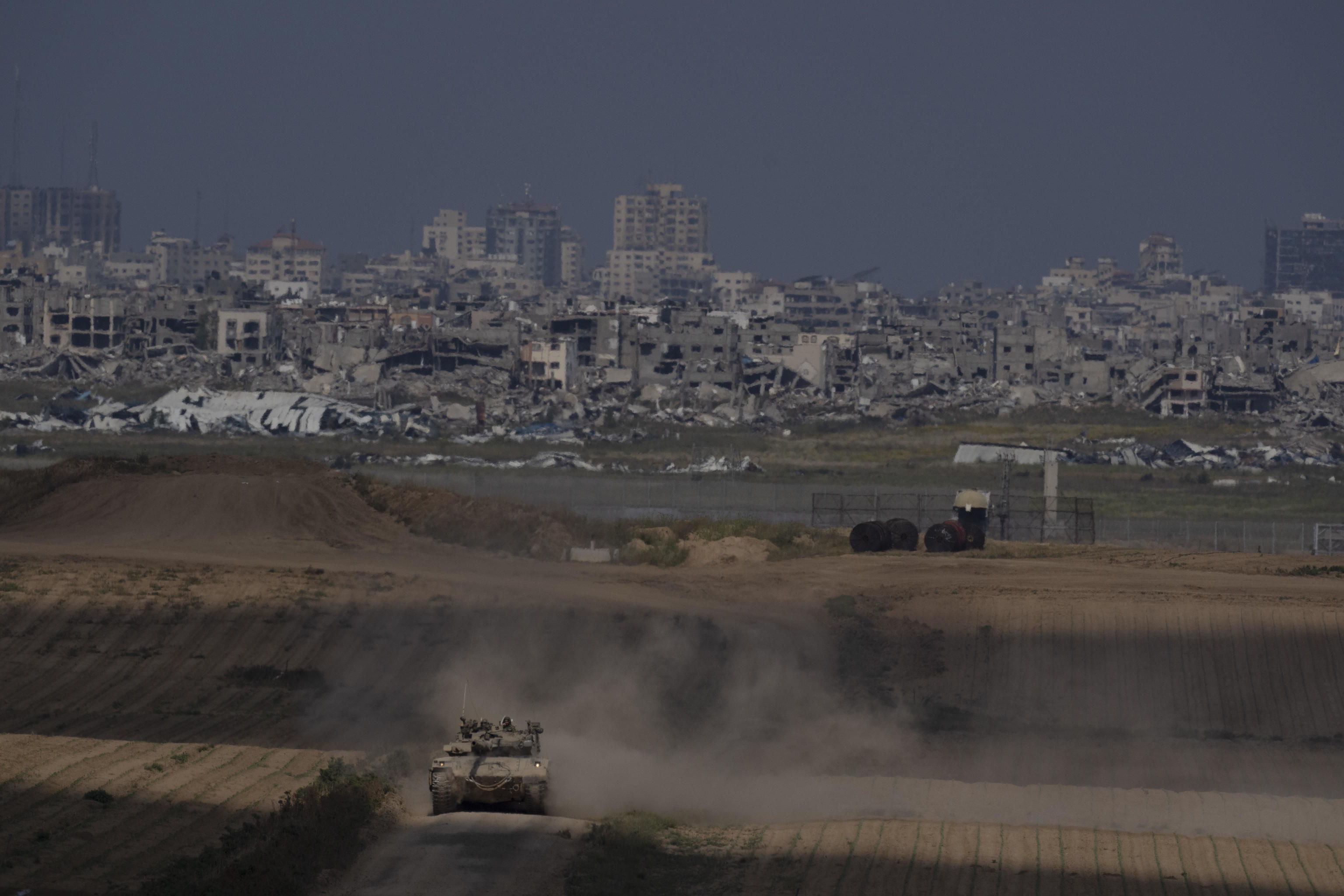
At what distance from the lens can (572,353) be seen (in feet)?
533

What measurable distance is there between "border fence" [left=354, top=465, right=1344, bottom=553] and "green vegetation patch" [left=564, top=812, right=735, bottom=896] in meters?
36.9

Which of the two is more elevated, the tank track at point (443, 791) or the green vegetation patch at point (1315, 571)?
the green vegetation patch at point (1315, 571)

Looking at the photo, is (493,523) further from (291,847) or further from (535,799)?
(291,847)

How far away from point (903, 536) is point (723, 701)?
21812 mm

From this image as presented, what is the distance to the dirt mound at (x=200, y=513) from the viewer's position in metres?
59.0

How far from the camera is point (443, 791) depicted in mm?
26938

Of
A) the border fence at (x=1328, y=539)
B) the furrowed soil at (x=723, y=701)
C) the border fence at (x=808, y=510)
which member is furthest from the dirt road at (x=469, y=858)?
the border fence at (x=1328, y=539)

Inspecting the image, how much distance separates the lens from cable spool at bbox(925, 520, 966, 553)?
59.6 metres

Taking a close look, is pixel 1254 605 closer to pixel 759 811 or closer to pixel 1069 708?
pixel 1069 708

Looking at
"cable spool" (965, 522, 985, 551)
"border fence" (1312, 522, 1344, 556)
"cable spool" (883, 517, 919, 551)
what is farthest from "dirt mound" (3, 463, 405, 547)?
"border fence" (1312, 522, 1344, 556)

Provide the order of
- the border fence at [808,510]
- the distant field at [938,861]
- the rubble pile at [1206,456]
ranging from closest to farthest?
the distant field at [938,861] < the border fence at [808,510] < the rubble pile at [1206,456]

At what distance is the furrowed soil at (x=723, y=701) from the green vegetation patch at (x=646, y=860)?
0.89 feet

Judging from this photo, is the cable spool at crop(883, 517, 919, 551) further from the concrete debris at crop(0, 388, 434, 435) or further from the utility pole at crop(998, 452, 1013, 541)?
the concrete debris at crop(0, 388, 434, 435)

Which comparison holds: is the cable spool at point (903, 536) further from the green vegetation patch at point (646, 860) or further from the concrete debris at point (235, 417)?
the concrete debris at point (235, 417)
